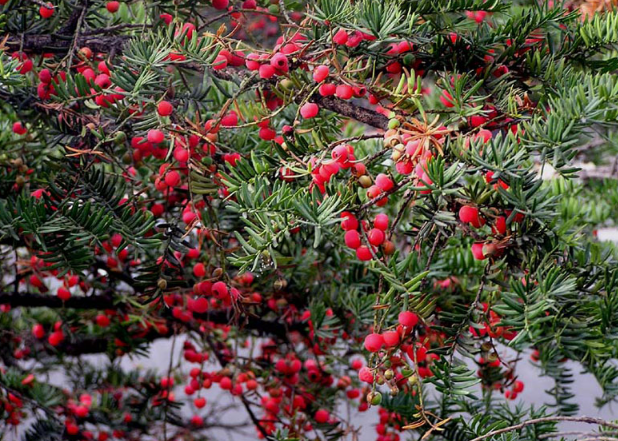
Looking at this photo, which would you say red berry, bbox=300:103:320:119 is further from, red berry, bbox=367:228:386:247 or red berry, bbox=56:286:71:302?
red berry, bbox=56:286:71:302

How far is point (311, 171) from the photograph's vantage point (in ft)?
2.04

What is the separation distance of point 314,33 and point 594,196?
3.66 ft

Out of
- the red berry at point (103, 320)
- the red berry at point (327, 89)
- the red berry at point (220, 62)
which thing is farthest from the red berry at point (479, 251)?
the red berry at point (103, 320)

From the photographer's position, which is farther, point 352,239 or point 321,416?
point 321,416

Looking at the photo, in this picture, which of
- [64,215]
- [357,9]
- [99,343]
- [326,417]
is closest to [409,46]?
[357,9]

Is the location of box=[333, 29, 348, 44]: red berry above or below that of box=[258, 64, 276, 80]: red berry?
above

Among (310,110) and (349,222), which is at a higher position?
(310,110)

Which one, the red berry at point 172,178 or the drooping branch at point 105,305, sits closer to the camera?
the red berry at point 172,178

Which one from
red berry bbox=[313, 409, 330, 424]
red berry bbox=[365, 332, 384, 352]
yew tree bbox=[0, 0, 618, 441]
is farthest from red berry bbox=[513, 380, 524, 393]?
red berry bbox=[365, 332, 384, 352]

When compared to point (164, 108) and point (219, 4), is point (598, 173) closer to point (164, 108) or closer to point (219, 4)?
point (219, 4)

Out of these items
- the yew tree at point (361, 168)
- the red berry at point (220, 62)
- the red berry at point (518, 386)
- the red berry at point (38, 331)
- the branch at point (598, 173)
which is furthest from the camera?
the branch at point (598, 173)

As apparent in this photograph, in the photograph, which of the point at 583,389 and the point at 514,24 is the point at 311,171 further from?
the point at 583,389

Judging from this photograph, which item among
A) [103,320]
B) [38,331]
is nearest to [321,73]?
[103,320]

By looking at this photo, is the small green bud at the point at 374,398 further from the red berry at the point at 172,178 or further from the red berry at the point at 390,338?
the red berry at the point at 172,178
